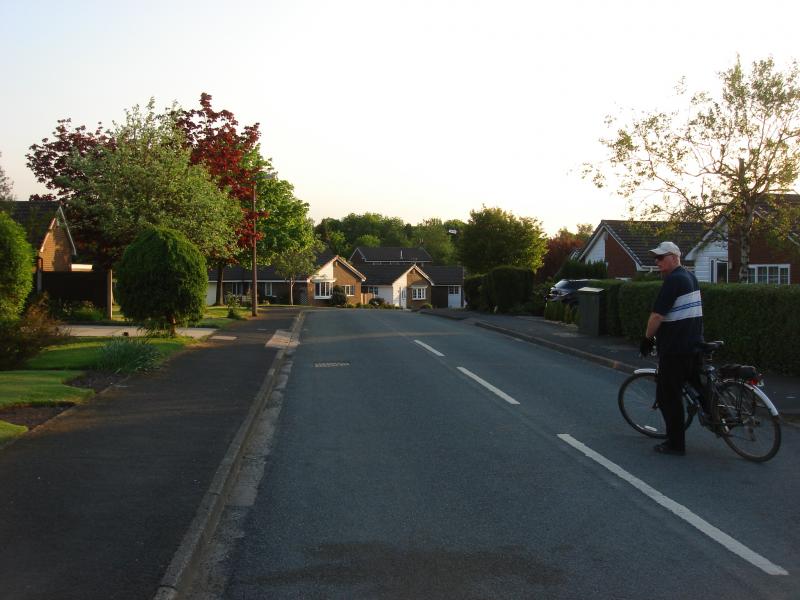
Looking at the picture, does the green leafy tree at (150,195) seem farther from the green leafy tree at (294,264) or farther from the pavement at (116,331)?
the green leafy tree at (294,264)

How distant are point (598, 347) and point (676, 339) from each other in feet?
37.2

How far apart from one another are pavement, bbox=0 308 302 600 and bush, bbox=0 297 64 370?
283cm

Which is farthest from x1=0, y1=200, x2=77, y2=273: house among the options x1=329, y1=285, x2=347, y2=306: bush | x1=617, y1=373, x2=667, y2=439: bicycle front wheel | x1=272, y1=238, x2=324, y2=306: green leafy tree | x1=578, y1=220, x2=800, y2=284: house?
x1=329, y1=285, x2=347, y2=306: bush

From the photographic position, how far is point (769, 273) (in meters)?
31.0

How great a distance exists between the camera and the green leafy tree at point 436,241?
141625 mm

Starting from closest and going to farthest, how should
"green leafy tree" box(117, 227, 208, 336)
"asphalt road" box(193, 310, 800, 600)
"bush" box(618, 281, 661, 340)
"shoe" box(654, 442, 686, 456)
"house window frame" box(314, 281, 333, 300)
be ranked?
1. "asphalt road" box(193, 310, 800, 600)
2. "shoe" box(654, 442, 686, 456)
3. "green leafy tree" box(117, 227, 208, 336)
4. "bush" box(618, 281, 661, 340)
5. "house window frame" box(314, 281, 333, 300)

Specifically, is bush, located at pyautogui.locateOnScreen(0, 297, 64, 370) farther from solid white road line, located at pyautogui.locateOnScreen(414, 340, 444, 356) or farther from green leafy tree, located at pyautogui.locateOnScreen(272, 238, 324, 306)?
green leafy tree, located at pyautogui.locateOnScreen(272, 238, 324, 306)

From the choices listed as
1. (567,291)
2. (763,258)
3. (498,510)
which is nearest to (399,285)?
(567,291)

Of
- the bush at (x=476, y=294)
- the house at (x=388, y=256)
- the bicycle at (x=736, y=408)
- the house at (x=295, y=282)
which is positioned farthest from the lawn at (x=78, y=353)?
the house at (x=388, y=256)

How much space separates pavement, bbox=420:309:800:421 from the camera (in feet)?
37.1

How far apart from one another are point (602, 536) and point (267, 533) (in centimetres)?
239

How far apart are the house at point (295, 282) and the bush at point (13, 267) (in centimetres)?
5757

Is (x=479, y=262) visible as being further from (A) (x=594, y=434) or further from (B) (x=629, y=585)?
(B) (x=629, y=585)

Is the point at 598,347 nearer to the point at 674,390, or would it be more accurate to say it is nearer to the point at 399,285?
the point at 674,390
